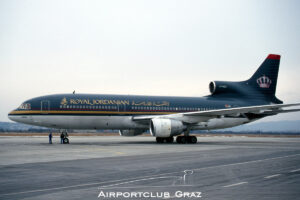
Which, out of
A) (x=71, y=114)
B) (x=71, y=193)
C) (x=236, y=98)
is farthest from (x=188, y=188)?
(x=236, y=98)

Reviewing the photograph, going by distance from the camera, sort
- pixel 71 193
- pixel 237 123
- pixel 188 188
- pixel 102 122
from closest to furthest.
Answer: pixel 71 193
pixel 188 188
pixel 102 122
pixel 237 123

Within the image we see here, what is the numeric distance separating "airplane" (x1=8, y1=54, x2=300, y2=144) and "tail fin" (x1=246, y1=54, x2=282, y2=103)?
1.01 m

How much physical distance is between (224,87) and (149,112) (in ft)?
33.8

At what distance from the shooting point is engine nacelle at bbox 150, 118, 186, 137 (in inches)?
1157

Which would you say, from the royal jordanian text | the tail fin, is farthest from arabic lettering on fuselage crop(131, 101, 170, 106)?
the royal jordanian text

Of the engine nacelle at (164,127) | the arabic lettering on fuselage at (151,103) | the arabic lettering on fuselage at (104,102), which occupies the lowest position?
the engine nacelle at (164,127)

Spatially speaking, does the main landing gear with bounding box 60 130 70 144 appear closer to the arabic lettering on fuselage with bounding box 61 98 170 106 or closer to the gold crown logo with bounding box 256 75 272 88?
the arabic lettering on fuselage with bounding box 61 98 170 106

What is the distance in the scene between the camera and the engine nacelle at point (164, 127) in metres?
29.4

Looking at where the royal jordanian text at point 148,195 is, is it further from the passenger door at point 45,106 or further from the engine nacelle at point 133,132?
the engine nacelle at point 133,132

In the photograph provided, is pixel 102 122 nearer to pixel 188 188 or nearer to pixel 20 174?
pixel 20 174

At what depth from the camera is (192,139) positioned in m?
32.5

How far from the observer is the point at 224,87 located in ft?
128

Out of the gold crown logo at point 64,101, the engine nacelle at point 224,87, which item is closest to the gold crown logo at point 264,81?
the engine nacelle at point 224,87

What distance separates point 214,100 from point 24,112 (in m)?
19.0
